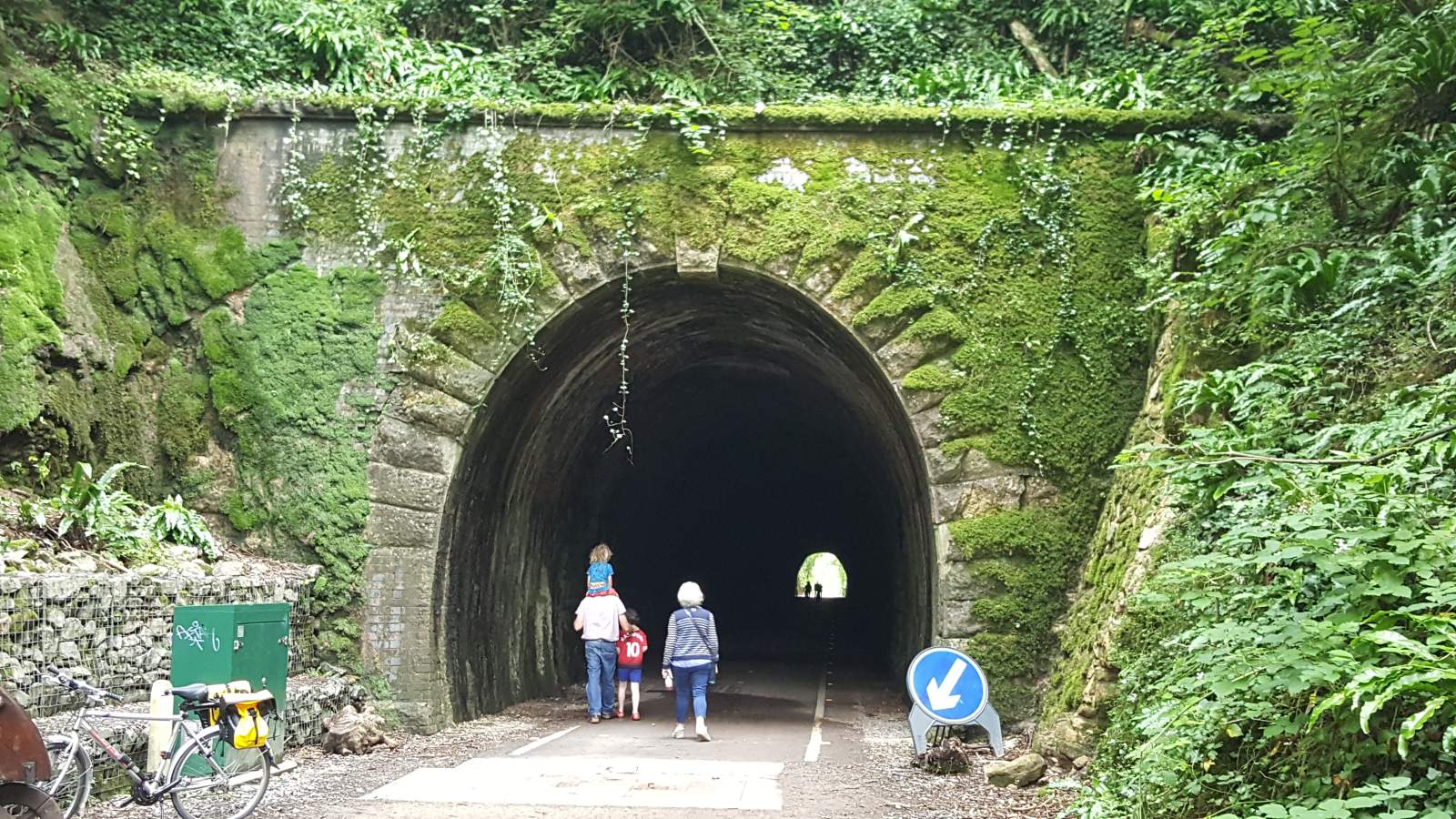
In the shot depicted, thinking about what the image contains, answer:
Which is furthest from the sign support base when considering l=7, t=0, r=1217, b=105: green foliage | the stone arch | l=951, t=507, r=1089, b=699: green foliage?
l=7, t=0, r=1217, b=105: green foliage

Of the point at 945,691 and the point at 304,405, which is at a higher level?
the point at 304,405

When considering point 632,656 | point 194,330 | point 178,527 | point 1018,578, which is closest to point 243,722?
point 178,527

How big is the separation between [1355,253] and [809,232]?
4515 millimetres

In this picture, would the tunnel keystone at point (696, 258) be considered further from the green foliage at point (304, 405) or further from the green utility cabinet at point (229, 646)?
the green utility cabinet at point (229, 646)

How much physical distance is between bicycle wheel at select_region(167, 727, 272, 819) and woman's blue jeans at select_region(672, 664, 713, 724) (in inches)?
146

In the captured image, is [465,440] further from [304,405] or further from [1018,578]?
[1018,578]

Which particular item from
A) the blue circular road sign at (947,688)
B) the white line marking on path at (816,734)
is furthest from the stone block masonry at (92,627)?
the blue circular road sign at (947,688)

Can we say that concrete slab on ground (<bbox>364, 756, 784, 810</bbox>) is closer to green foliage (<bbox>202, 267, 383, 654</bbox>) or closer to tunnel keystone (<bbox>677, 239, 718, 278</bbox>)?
green foliage (<bbox>202, 267, 383, 654</bbox>)

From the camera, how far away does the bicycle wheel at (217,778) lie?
667cm

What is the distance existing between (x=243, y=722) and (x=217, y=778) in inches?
13.6

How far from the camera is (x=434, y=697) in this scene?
10.4 meters

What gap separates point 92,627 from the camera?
744 cm

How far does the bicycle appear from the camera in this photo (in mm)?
6098

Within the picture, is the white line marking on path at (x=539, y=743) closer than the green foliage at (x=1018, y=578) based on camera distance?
Yes
